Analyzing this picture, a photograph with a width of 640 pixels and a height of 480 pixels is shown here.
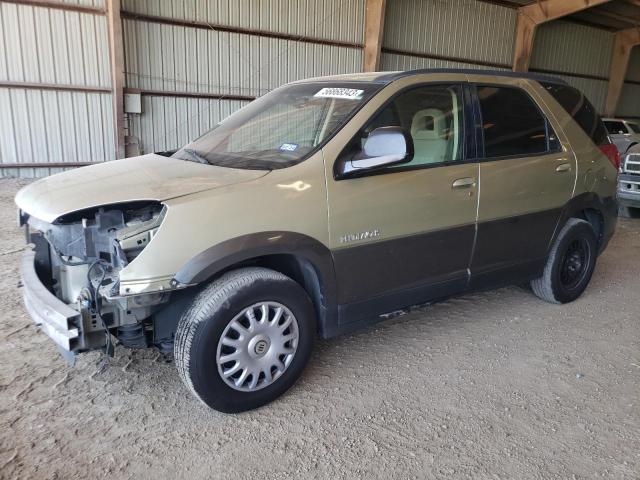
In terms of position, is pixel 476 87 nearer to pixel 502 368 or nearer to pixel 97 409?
pixel 502 368

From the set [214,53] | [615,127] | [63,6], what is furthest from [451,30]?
[63,6]

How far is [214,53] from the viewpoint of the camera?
481 inches

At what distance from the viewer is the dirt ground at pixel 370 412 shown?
8.55 feet

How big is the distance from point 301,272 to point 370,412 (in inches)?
35.2

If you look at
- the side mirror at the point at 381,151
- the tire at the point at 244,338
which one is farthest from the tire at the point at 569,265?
→ the tire at the point at 244,338

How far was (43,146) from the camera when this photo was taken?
10891 mm

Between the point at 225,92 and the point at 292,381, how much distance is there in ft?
34.9

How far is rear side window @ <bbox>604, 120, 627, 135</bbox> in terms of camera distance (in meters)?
11.7

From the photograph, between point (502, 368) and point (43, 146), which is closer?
point (502, 368)

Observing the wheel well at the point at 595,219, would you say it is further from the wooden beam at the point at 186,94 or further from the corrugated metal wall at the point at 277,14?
the corrugated metal wall at the point at 277,14

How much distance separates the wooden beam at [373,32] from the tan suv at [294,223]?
9997 mm

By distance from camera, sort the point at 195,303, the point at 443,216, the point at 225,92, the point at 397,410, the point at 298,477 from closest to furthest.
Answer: the point at 298,477 < the point at 195,303 < the point at 397,410 < the point at 443,216 < the point at 225,92

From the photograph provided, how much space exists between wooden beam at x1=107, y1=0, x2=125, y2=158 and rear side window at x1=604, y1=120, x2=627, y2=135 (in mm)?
10340

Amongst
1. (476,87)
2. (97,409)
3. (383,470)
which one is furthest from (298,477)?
(476,87)
